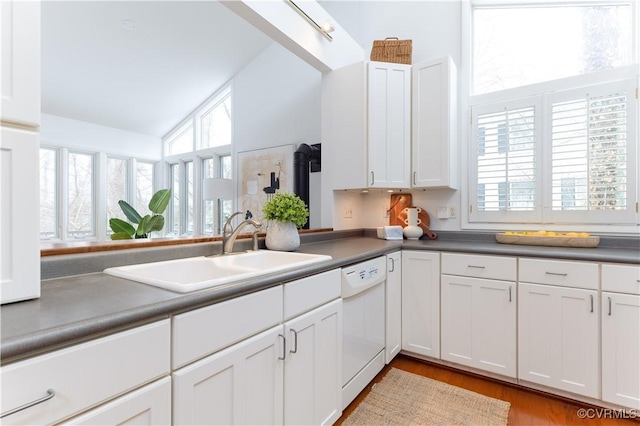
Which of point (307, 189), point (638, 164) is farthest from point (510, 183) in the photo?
point (307, 189)

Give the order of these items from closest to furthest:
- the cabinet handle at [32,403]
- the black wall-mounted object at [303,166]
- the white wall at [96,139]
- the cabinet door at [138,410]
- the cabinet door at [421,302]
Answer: the cabinet handle at [32,403]
the cabinet door at [138,410]
the cabinet door at [421,302]
the black wall-mounted object at [303,166]
the white wall at [96,139]

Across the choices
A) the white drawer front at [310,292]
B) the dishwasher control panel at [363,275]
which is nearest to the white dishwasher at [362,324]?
the dishwasher control panel at [363,275]

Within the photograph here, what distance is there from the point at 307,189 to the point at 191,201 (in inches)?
120

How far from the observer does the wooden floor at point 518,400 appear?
1.72 metres

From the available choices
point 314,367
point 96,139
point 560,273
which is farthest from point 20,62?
point 96,139

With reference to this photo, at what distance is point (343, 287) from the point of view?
1.66 metres

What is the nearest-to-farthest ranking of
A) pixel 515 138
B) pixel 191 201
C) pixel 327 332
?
pixel 327 332
pixel 515 138
pixel 191 201

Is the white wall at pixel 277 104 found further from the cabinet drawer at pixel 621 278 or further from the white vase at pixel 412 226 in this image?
the cabinet drawer at pixel 621 278

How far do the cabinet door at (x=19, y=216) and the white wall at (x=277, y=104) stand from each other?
9.08ft

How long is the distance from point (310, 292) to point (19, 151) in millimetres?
1112

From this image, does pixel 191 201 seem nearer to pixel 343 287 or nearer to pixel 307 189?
pixel 307 189

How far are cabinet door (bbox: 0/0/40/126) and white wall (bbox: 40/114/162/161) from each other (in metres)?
4.51

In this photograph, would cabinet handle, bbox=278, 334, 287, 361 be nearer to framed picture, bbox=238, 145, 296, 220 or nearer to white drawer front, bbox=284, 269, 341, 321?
white drawer front, bbox=284, 269, 341, 321

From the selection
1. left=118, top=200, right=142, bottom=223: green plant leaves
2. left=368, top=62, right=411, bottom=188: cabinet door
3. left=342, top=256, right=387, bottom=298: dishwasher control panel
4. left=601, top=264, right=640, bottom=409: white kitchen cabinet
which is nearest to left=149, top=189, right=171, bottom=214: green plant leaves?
left=118, top=200, right=142, bottom=223: green plant leaves
